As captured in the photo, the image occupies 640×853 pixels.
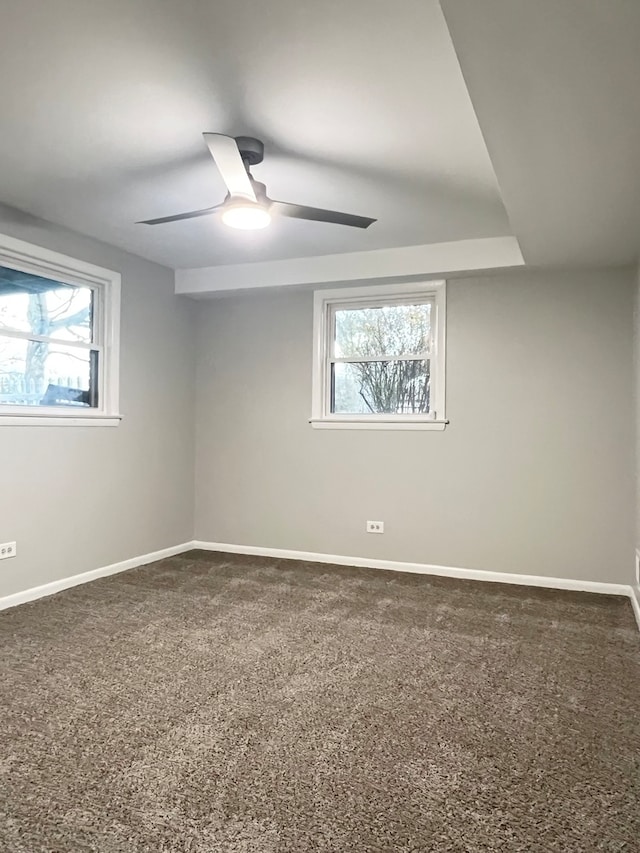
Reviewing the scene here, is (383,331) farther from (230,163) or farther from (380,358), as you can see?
(230,163)

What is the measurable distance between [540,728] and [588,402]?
8.20 ft

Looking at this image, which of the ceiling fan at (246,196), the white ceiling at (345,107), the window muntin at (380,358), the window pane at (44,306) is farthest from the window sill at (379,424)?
the ceiling fan at (246,196)

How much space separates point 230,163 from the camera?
96.9 inches

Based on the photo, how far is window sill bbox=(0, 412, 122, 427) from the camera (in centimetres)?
355

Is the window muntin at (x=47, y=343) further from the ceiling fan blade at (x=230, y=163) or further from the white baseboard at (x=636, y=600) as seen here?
the white baseboard at (x=636, y=600)

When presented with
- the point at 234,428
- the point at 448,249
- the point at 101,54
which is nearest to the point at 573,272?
the point at 448,249

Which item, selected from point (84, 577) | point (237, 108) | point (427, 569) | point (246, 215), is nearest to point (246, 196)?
point (246, 215)

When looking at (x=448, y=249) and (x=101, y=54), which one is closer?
(x=101, y=54)

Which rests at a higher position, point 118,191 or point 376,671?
point 118,191

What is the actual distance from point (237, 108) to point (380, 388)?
2.68m

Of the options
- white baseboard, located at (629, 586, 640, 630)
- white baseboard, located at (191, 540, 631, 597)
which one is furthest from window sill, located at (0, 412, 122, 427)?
white baseboard, located at (629, 586, 640, 630)

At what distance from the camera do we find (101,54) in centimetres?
202

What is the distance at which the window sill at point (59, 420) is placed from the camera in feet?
11.7

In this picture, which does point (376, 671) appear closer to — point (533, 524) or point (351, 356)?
point (533, 524)
